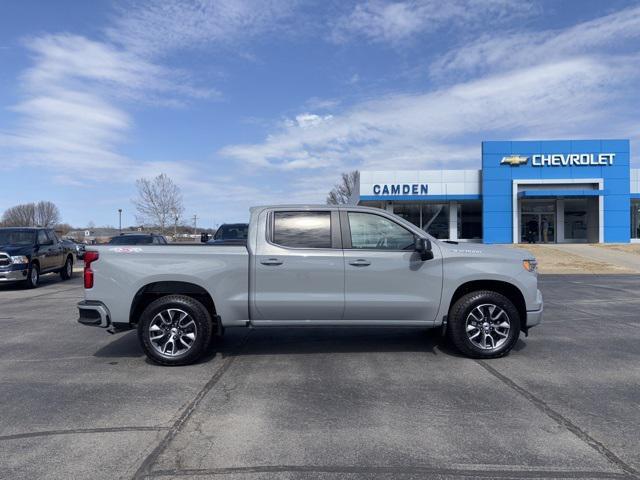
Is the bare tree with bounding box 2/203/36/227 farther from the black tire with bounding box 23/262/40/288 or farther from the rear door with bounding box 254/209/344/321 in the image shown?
the rear door with bounding box 254/209/344/321

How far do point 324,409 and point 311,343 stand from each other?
2.74 metres

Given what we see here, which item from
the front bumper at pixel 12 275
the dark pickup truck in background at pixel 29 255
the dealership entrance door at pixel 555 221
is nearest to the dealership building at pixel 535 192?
the dealership entrance door at pixel 555 221

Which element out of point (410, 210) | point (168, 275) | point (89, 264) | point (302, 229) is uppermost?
point (410, 210)

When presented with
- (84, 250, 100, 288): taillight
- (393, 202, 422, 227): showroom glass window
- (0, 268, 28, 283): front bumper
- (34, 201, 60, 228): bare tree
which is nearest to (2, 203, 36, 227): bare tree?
(34, 201, 60, 228): bare tree

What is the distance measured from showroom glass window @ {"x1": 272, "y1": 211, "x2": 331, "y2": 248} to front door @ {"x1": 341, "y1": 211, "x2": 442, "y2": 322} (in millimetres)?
265

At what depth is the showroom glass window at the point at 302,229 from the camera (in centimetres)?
637

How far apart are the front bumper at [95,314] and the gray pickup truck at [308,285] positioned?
0.5 inches

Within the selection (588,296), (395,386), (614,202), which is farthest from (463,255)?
(614,202)

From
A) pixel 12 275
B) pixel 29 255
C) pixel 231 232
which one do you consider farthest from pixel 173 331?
pixel 29 255

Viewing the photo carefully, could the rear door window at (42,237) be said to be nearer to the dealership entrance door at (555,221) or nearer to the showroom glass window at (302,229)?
the showroom glass window at (302,229)

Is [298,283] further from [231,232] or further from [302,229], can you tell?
[231,232]

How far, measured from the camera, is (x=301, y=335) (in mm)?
8000

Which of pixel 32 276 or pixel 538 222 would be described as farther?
pixel 538 222

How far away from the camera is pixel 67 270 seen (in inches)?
749
